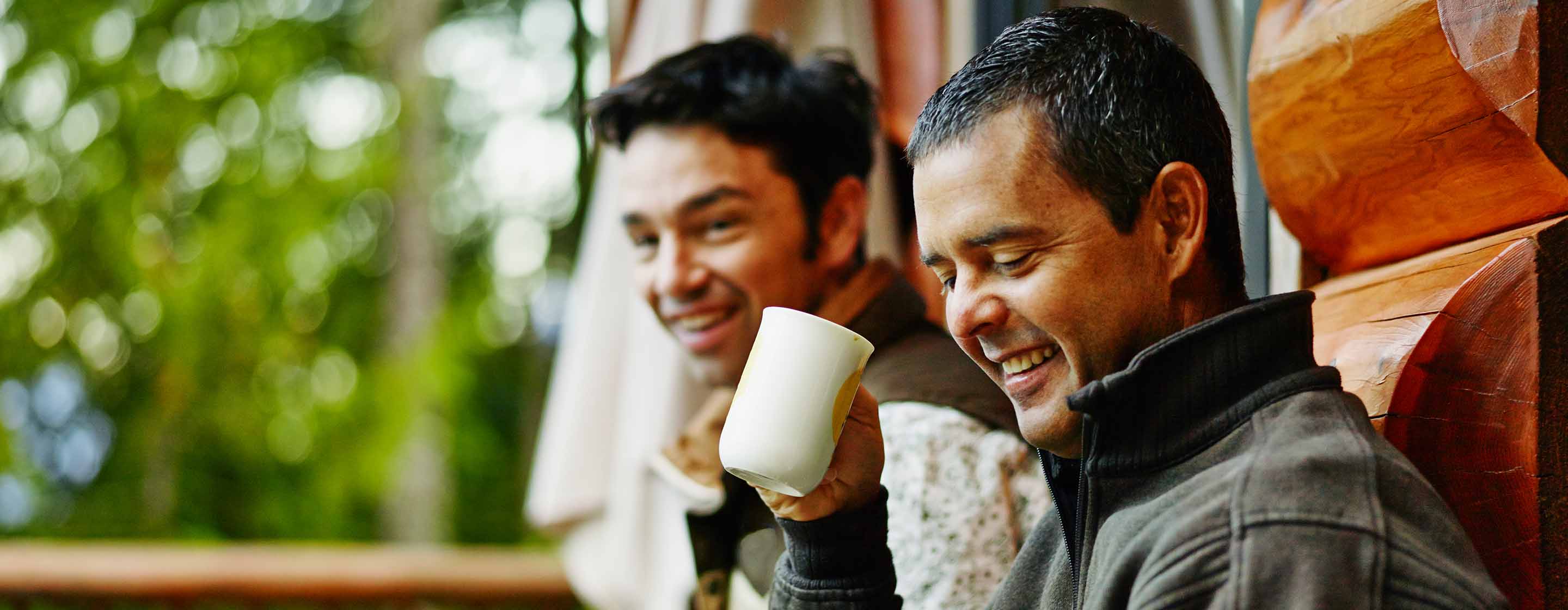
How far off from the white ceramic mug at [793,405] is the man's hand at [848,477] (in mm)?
102

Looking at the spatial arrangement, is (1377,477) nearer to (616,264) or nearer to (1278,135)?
(1278,135)

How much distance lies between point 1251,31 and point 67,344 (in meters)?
7.01

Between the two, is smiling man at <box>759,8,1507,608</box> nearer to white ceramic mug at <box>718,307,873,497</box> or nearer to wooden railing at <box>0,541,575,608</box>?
white ceramic mug at <box>718,307,873,497</box>

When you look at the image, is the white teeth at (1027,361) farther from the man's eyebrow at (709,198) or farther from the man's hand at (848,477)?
the man's eyebrow at (709,198)

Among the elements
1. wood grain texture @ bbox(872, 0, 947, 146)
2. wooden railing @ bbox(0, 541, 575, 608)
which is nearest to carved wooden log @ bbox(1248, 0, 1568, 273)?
wood grain texture @ bbox(872, 0, 947, 146)

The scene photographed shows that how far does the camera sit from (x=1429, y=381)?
3.31 feet

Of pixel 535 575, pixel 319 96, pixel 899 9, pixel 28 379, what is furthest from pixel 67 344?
pixel 899 9

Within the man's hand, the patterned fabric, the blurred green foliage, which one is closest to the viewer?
the man's hand

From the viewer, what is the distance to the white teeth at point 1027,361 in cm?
93

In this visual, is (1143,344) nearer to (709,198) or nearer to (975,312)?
(975,312)

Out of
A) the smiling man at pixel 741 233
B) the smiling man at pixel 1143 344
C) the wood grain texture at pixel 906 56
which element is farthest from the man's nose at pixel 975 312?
the wood grain texture at pixel 906 56

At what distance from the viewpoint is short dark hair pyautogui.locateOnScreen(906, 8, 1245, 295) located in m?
0.88

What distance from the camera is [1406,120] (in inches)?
41.9

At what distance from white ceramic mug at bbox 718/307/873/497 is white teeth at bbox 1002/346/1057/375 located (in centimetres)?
12
